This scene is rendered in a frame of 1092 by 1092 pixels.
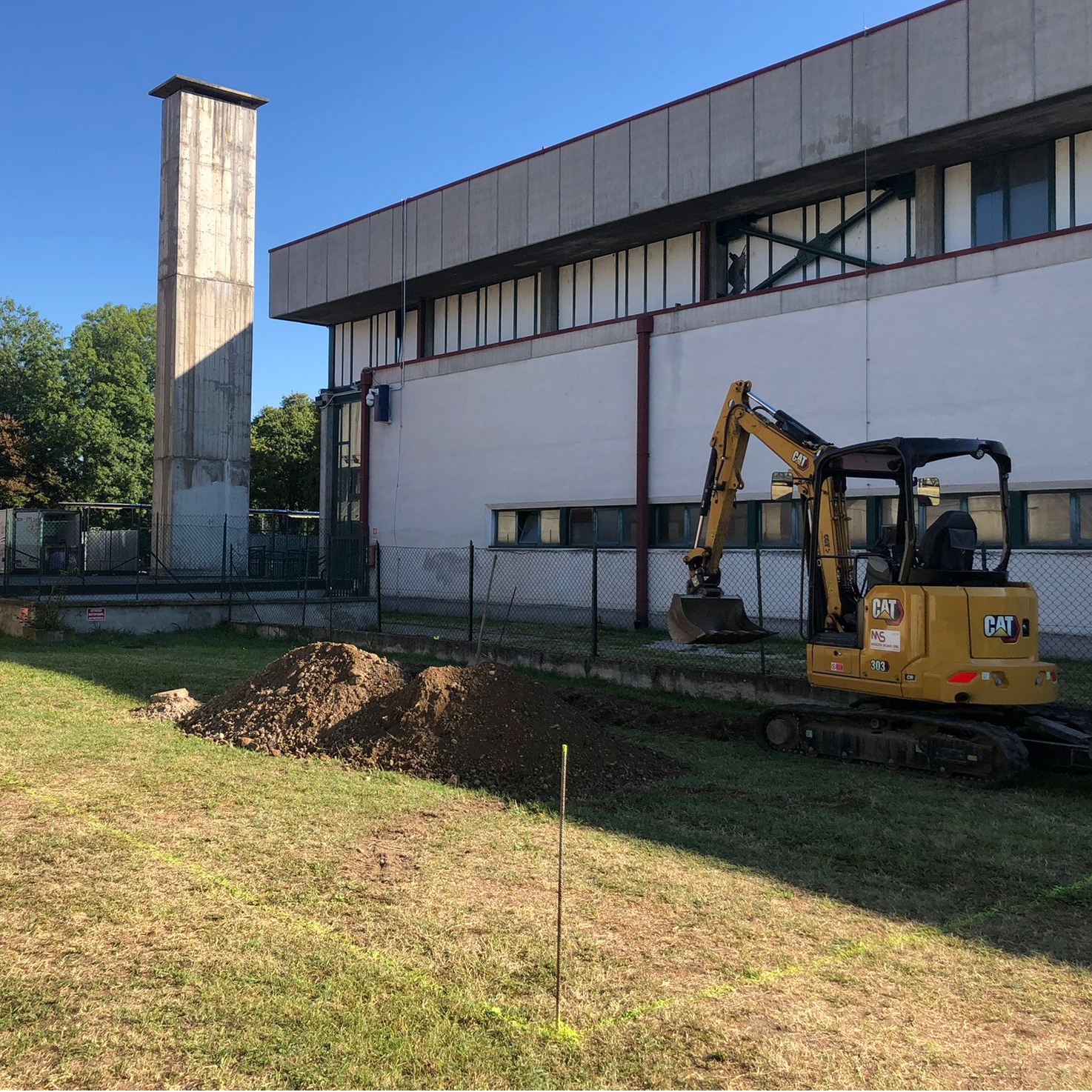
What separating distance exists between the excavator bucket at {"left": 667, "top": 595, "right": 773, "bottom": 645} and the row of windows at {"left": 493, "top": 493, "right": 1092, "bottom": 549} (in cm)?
152

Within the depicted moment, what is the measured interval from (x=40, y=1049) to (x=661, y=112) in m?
25.0

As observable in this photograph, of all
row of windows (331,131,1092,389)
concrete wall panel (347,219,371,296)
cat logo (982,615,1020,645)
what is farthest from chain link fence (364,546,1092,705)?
concrete wall panel (347,219,371,296)

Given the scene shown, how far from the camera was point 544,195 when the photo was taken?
91.8 ft

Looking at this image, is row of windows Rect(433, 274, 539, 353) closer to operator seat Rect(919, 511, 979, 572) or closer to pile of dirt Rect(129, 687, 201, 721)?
pile of dirt Rect(129, 687, 201, 721)

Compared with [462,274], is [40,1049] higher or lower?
lower

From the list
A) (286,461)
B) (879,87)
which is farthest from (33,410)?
(879,87)

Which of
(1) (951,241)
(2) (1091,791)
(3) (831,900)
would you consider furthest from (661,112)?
(3) (831,900)

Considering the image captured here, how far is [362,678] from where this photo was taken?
11.4m

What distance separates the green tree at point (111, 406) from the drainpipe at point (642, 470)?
39427 mm

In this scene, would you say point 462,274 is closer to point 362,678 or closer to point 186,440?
point 186,440

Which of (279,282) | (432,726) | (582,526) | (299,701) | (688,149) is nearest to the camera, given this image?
(432,726)

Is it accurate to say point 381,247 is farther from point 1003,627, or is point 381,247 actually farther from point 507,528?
point 1003,627

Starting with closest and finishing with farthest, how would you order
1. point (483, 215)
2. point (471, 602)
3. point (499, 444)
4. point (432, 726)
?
point (432, 726), point (471, 602), point (499, 444), point (483, 215)

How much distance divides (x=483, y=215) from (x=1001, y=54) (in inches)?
562
